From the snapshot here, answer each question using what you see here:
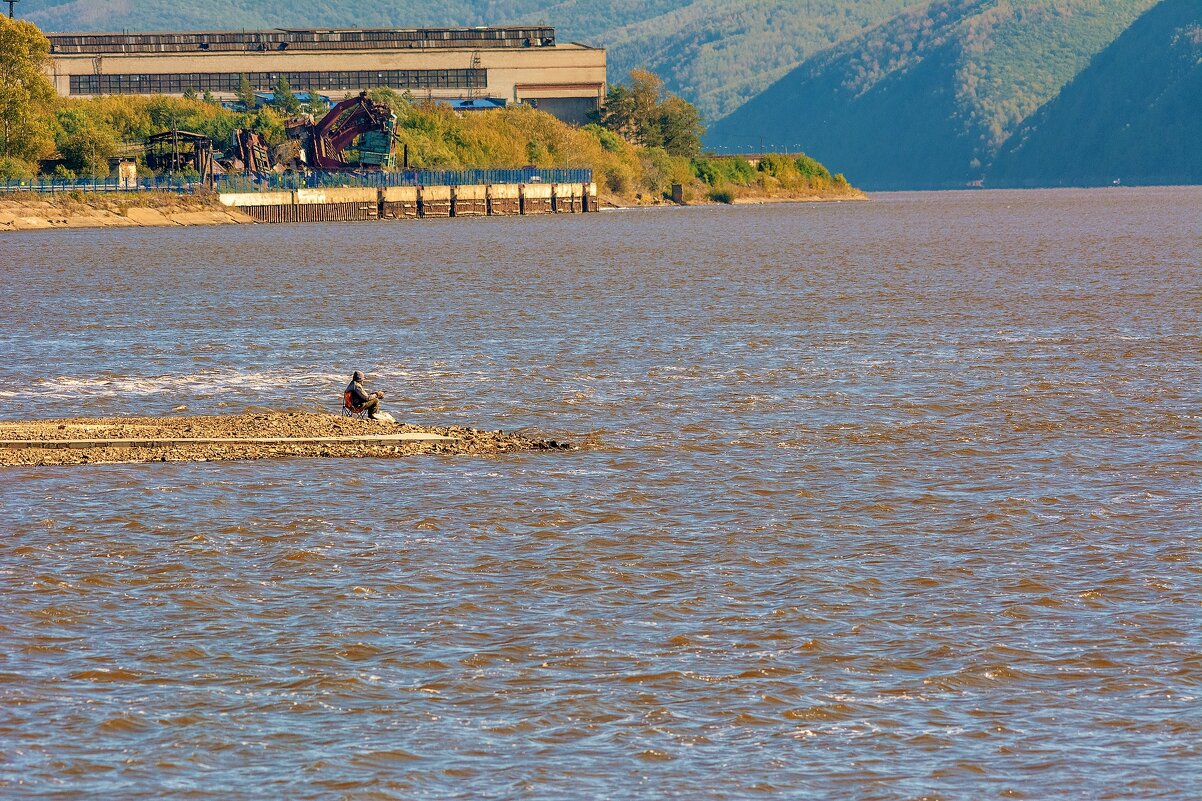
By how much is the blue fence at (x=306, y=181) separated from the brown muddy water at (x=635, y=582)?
334ft

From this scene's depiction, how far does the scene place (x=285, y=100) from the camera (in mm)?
189500

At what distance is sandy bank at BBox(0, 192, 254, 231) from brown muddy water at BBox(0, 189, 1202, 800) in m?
93.6

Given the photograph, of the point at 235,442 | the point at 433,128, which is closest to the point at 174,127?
the point at 433,128

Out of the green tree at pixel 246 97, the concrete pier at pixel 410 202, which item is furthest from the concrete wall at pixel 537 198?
the green tree at pixel 246 97

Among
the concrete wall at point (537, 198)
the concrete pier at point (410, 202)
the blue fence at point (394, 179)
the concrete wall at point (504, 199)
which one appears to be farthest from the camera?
the concrete wall at point (537, 198)

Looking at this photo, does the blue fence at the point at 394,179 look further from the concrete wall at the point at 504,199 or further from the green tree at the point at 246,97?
the green tree at the point at 246,97

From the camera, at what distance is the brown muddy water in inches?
539

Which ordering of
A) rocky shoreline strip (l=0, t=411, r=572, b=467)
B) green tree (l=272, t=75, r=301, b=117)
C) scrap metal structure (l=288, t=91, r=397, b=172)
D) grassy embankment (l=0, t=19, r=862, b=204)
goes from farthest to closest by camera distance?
green tree (l=272, t=75, r=301, b=117), scrap metal structure (l=288, t=91, r=397, b=172), grassy embankment (l=0, t=19, r=862, b=204), rocky shoreline strip (l=0, t=411, r=572, b=467)

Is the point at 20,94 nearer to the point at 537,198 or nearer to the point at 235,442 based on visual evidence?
the point at 537,198

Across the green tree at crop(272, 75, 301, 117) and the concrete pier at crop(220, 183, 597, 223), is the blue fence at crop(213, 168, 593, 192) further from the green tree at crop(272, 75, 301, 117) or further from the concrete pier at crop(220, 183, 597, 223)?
the green tree at crop(272, 75, 301, 117)

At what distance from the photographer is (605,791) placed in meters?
13.0

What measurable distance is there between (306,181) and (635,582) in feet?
470

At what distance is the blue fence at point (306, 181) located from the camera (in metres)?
141

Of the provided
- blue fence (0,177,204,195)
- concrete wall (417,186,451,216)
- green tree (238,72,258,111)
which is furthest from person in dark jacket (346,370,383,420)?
green tree (238,72,258,111)
